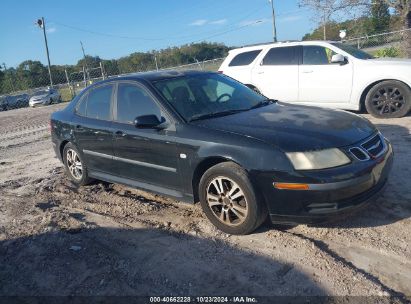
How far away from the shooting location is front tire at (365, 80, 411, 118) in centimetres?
816

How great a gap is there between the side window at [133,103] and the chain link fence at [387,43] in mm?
13145

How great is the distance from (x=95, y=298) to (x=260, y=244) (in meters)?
1.51

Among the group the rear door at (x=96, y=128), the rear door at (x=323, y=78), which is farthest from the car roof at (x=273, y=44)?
the rear door at (x=96, y=128)

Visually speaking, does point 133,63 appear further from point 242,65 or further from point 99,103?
point 99,103

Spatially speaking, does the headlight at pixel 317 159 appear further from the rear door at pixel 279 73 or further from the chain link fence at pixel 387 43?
the chain link fence at pixel 387 43

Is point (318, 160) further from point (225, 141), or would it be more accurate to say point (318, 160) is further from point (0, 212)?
point (0, 212)

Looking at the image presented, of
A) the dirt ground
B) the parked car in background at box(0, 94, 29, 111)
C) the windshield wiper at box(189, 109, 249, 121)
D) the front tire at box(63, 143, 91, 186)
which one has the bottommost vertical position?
the parked car in background at box(0, 94, 29, 111)

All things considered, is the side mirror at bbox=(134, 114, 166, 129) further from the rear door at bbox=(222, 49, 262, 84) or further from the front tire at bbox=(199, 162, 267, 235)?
the rear door at bbox=(222, 49, 262, 84)

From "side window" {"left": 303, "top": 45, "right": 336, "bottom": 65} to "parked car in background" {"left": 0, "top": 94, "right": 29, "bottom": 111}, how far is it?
28978 millimetres

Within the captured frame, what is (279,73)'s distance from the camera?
939 centimetres

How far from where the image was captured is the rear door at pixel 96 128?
5277 mm

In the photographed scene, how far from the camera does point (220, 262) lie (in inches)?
142

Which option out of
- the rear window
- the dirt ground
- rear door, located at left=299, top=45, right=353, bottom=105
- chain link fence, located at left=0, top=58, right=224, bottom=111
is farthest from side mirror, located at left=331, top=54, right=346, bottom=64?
chain link fence, located at left=0, top=58, right=224, bottom=111

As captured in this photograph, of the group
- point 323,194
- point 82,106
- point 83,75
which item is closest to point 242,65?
point 82,106
